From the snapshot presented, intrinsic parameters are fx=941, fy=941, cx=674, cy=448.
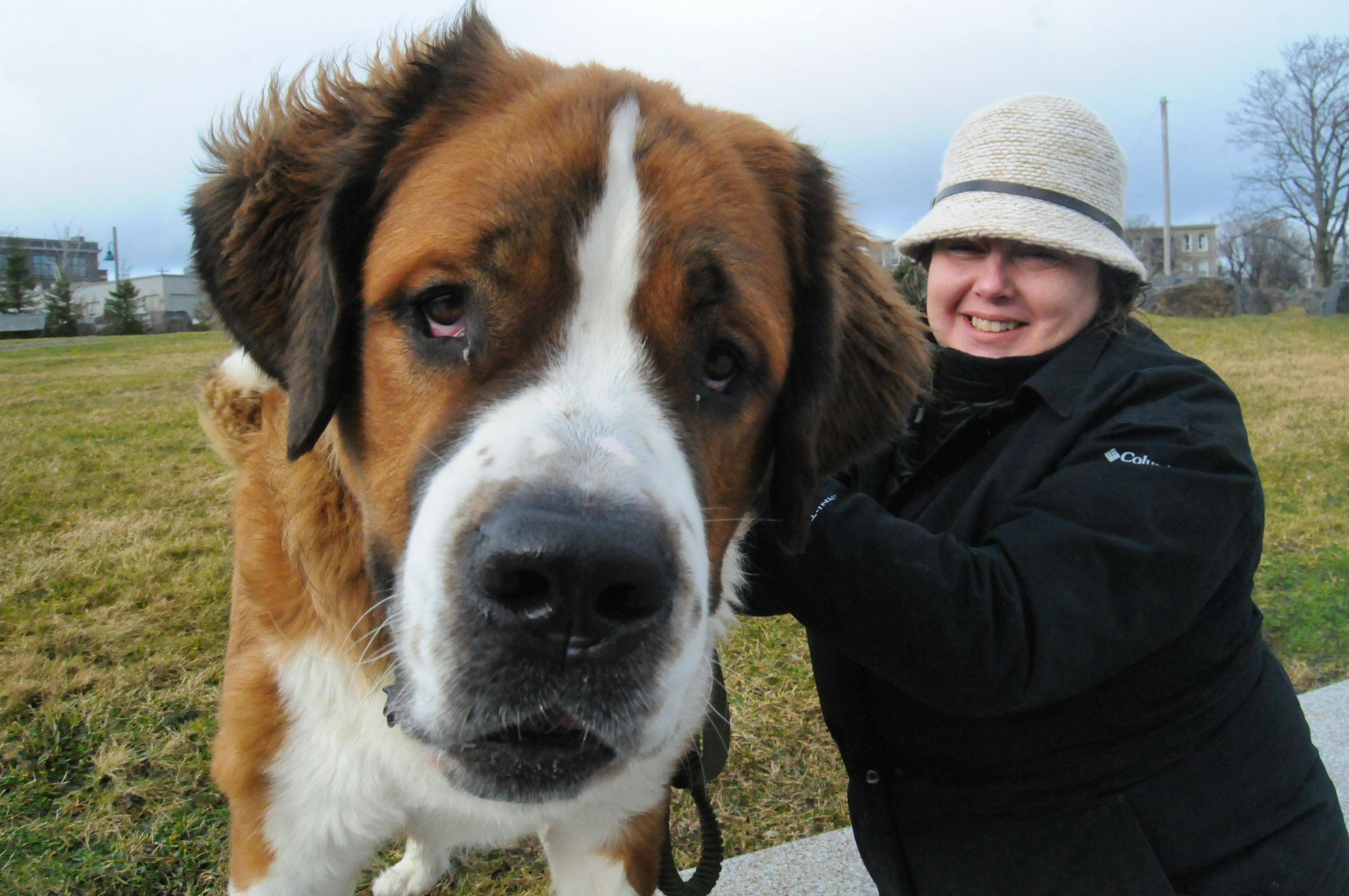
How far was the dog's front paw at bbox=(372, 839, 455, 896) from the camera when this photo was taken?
3037 millimetres

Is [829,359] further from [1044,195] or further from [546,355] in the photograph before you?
[1044,195]

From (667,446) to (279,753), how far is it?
1.26 m

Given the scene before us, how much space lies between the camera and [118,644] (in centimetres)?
446

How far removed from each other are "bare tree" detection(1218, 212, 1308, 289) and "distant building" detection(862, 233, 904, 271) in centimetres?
5214

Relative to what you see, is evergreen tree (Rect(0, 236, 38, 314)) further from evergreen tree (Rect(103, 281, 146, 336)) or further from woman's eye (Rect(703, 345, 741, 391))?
woman's eye (Rect(703, 345, 741, 391))

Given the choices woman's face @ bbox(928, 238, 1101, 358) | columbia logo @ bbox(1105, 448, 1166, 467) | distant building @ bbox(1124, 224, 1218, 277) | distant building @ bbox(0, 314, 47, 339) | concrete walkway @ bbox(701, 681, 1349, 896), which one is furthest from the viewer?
distant building @ bbox(1124, 224, 1218, 277)

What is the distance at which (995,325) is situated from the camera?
2812 millimetres

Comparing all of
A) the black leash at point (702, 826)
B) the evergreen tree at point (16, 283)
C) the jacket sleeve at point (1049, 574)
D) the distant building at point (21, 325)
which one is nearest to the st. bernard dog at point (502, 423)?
the black leash at point (702, 826)

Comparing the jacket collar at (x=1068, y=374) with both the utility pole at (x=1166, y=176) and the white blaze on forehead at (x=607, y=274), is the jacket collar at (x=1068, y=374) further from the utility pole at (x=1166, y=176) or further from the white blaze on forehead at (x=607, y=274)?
the utility pole at (x=1166, y=176)

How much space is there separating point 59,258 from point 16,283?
8644 millimetres

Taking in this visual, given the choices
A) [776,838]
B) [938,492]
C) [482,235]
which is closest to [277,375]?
[482,235]

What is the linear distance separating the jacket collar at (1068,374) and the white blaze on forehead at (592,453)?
1.12m

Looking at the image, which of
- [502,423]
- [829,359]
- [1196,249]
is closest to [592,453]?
[502,423]

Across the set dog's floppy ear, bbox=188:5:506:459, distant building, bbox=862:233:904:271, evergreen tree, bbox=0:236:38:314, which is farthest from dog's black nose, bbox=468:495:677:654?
evergreen tree, bbox=0:236:38:314
